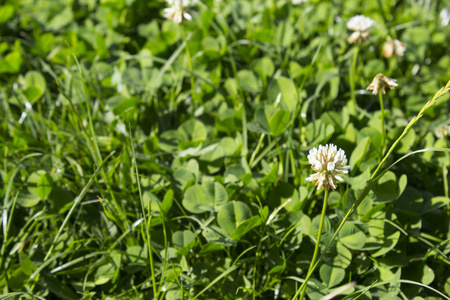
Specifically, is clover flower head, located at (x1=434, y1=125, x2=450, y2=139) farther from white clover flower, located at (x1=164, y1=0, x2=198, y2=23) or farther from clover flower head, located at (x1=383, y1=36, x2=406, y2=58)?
white clover flower, located at (x1=164, y1=0, x2=198, y2=23)

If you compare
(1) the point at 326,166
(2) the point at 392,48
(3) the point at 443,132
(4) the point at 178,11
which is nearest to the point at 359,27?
(2) the point at 392,48

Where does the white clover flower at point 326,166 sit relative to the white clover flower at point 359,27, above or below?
below

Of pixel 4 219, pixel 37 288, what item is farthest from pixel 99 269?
pixel 4 219

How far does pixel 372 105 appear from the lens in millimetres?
1706

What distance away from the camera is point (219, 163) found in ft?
4.59

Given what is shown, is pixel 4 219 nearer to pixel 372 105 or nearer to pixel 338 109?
pixel 338 109

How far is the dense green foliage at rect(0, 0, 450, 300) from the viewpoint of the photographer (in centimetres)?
121

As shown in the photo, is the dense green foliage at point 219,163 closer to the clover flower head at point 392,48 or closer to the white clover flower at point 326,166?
the clover flower head at point 392,48

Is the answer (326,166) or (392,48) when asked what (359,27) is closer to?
(392,48)

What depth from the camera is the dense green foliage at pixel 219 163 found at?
47.4 inches

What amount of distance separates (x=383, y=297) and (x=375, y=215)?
20 centimetres

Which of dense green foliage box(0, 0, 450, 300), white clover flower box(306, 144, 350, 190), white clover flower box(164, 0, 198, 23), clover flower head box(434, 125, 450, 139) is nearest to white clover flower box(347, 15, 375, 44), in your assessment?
dense green foliage box(0, 0, 450, 300)

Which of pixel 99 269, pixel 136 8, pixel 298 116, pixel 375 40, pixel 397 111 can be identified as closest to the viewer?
pixel 99 269

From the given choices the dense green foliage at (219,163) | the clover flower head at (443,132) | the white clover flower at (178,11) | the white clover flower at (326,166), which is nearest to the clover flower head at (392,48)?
the dense green foliage at (219,163)
